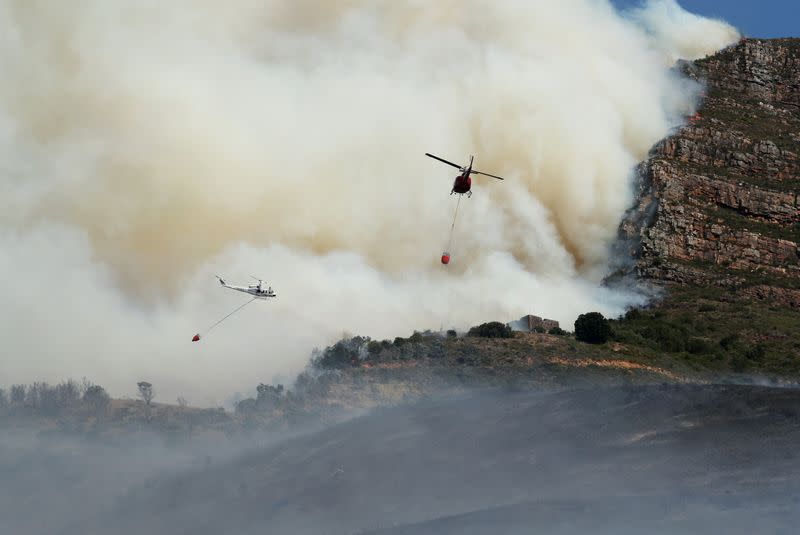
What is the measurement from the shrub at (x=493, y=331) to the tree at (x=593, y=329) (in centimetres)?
882

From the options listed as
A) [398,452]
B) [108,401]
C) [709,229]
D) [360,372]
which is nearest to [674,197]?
[709,229]

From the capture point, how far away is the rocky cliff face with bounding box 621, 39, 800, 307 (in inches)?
6442

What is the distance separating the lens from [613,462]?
339 ft

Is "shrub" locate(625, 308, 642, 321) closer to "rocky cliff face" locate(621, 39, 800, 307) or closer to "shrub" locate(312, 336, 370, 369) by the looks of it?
"rocky cliff face" locate(621, 39, 800, 307)

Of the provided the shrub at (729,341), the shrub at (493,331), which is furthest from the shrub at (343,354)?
the shrub at (729,341)

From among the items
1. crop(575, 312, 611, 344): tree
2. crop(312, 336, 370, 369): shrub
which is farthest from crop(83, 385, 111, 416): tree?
crop(575, 312, 611, 344): tree

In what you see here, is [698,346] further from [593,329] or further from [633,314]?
[633,314]

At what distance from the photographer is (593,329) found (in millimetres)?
141500

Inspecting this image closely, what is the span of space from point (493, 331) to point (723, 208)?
1982 inches

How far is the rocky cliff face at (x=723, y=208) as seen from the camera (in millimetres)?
163625

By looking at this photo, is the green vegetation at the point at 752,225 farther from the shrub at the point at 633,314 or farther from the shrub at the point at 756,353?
the shrub at the point at 756,353

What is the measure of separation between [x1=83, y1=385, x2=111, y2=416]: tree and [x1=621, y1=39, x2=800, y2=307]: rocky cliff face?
76.5m

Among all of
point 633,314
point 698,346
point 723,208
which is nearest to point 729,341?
point 698,346

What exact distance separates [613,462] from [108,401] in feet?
245
